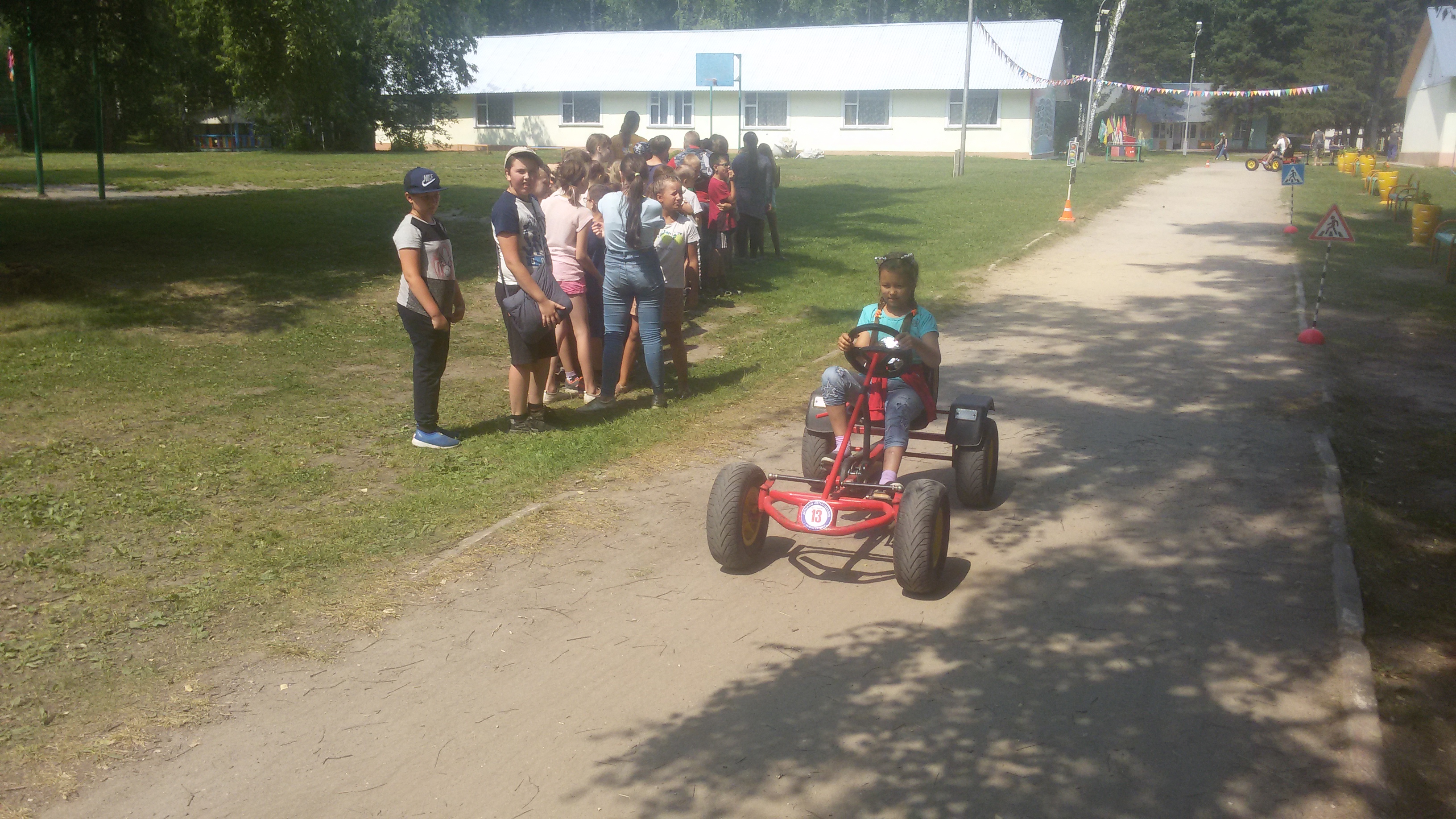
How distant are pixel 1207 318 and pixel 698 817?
430 inches

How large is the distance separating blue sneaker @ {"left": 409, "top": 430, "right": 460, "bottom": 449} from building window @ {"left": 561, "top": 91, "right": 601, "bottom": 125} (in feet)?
171

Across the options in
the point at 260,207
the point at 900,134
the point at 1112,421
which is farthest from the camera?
the point at 900,134

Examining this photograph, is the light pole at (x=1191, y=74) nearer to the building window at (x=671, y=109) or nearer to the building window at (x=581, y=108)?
the building window at (x=671, y=109)

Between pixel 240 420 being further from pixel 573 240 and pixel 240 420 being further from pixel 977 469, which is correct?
pixel 977 469

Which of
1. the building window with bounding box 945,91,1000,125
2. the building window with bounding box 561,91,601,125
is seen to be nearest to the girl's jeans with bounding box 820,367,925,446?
the building window with bounding box 945,91,1000,125

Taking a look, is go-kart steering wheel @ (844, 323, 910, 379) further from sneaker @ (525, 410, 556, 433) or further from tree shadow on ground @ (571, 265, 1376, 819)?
sneaker @ (525, 410, 556, 433)

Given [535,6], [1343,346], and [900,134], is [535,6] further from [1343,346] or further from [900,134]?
[1343,346]

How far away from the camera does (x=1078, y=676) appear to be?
4.82m

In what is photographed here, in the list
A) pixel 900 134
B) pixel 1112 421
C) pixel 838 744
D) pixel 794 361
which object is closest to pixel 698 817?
pixel 838 744

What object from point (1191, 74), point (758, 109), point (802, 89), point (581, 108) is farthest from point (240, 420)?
point (1191, 74)

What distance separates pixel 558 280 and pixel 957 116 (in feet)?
155

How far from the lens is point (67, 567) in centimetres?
581

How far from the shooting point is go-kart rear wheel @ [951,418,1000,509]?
661 centimetres

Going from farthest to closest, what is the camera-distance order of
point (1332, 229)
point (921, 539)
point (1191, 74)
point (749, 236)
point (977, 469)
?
point (1191, 74), point (749, 236), point (1332, 229), point (977, 469), point (921, 539)
